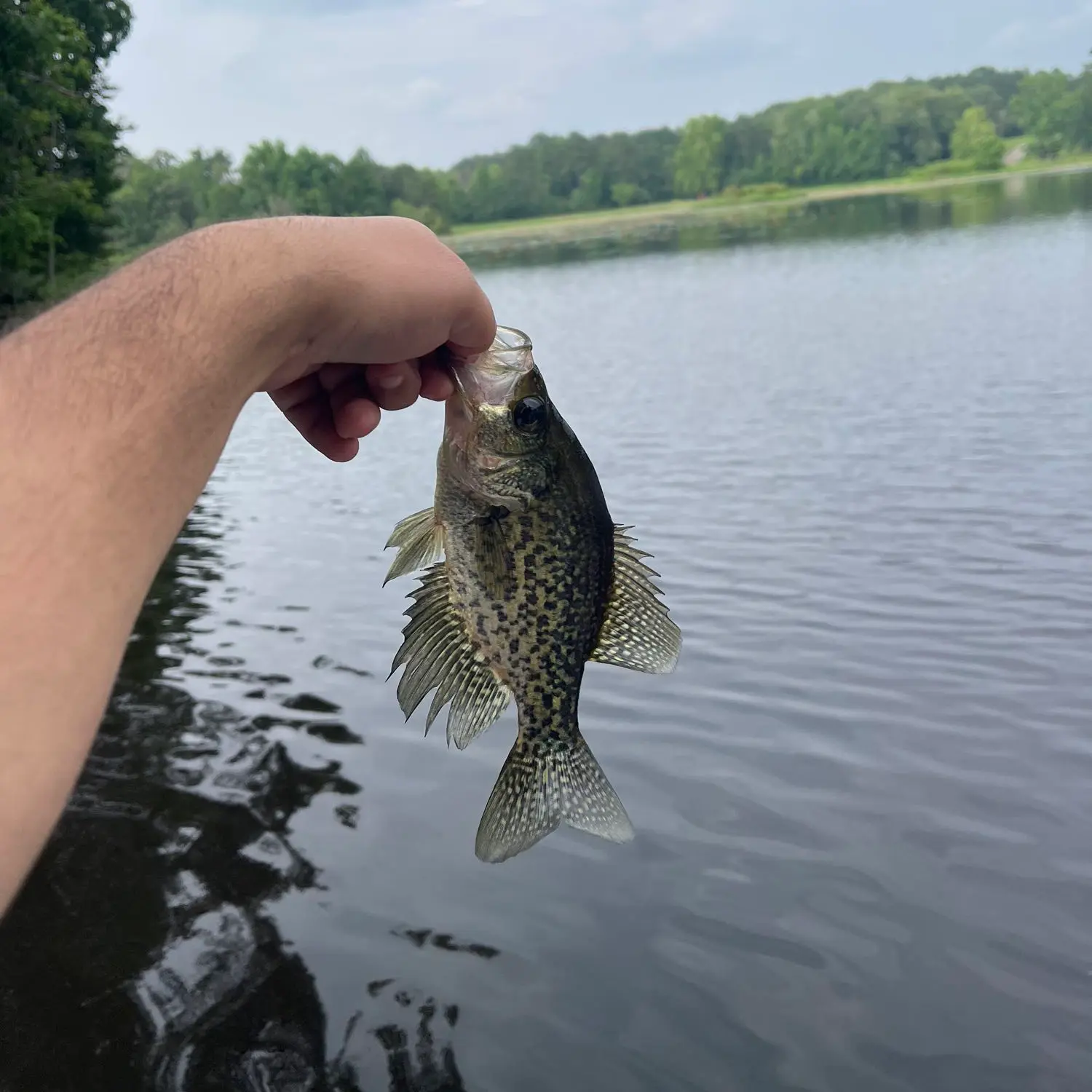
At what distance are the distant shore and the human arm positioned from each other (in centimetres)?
6972

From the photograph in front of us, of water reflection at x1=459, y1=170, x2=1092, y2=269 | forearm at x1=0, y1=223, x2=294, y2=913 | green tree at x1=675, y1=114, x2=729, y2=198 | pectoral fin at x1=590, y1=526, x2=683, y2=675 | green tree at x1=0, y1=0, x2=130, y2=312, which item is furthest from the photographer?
green tree at x1=675, y1=114, x2=729, y2=198

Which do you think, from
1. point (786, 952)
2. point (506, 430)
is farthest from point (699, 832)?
point (506, 430)

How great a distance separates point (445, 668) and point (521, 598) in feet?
1.02

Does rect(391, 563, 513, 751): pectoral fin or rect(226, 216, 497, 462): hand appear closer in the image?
rect(226, 216, 497, 462): hand

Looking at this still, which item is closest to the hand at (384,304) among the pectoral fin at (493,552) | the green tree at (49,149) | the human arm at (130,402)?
the human arm at (130,402)

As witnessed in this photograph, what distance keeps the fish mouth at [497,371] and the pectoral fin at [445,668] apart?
0.49m

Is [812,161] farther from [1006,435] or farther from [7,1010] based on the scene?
[7,1010]

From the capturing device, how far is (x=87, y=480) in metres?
1.61

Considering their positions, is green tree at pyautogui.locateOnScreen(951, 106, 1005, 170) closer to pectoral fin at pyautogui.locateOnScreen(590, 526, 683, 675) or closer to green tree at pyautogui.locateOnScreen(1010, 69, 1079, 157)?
green tree at pyautogui.locateOnScreen(1010, 69, 1079, 157)

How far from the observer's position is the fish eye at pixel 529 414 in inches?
116

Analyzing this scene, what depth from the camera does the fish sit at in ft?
9.80

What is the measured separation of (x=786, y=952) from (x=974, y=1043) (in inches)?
34.9

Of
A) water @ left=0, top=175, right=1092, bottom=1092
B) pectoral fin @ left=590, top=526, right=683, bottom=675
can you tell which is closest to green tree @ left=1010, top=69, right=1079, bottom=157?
water @ left=0, top=175, right=1092, bottom=1092

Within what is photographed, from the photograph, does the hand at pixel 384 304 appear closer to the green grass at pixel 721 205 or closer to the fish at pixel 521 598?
the fish at pixel 521 598
